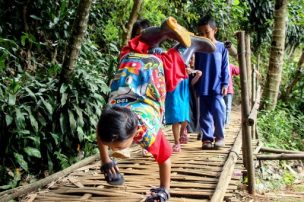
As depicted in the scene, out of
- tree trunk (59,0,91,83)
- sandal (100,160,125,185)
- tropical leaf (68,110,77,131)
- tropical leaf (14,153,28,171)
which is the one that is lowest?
tropical leaf (14,153,28,171)

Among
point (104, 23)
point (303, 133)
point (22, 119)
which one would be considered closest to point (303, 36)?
point (303, 133)

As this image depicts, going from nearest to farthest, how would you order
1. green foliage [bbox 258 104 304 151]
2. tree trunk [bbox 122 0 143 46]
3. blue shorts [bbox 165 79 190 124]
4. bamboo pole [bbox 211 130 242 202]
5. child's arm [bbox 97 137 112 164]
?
child's arm [bbox 97 137 112 164] → bamboo pole [bbox 211 130 242 202] → blue shorts [bbox 165 79 190 124] → tree trunk [bbox 122 0 143 46] → green foliage [bbox 258 104 304 151]

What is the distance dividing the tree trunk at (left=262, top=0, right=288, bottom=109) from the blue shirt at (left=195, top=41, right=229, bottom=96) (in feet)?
12.0

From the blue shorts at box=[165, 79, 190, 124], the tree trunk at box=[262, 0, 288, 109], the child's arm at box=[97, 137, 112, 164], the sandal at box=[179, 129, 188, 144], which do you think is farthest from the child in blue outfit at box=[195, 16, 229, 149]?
the tree trunk at box=[262, 0, 288, 109]

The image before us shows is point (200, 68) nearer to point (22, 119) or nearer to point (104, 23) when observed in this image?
point (22, 119)

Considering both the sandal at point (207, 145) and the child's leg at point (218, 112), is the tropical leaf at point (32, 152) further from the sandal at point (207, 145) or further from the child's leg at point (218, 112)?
the child's leg at point (218, 112)

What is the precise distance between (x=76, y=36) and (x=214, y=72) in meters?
1.57

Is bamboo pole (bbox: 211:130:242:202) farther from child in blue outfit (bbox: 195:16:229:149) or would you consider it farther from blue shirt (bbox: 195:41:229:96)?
blue shirt (bbox: 195:41:229:96)

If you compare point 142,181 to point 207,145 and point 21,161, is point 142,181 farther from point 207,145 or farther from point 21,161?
point 21,161

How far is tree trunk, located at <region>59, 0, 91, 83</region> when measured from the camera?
14.1 feet

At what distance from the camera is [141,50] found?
2707 millimetres

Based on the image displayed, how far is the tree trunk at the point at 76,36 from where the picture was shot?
14.1 ft

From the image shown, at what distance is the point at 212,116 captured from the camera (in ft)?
13.7

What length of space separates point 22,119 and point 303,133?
20.1 feet
